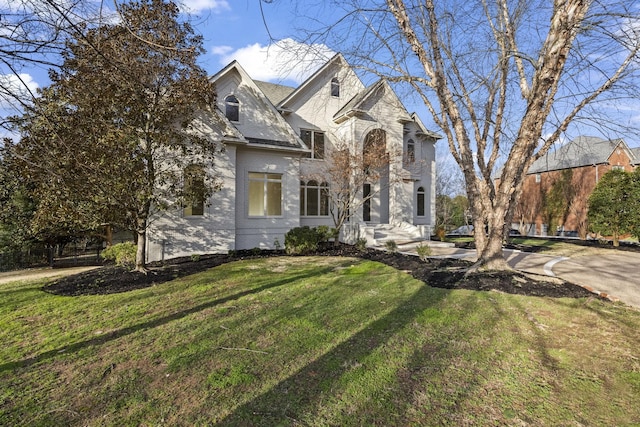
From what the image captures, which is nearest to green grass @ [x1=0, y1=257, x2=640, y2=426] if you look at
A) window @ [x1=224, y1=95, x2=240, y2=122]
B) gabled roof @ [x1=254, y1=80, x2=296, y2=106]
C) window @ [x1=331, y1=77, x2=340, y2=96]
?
window @ [x1=224, y1=95, x2=240, y2=122]

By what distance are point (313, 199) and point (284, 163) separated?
10.4 feet

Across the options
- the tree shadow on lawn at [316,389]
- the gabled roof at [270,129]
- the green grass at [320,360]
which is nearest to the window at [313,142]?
the gabled roof at [270,129]

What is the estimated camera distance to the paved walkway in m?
6.20

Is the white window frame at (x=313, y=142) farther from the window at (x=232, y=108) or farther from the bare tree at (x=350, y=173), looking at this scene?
the window at (x=232, y=108)

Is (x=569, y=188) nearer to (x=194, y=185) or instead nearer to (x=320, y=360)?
(x=194, y=185)

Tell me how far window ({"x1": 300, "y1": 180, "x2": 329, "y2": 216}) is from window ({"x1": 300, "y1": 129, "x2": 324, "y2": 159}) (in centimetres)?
153

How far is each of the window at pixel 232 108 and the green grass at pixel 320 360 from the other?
9.58 meters

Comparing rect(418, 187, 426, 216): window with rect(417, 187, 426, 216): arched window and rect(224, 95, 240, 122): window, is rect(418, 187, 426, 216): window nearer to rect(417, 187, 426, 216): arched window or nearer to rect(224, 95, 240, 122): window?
rect(417, 187, 426, 216): arched window

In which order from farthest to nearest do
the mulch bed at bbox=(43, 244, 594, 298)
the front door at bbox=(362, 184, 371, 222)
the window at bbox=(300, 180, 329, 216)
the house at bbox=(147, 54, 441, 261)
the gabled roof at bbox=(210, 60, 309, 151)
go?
the front door at bbox=(362, 184, 371, 222)
the window at bbox=(300, 180, 329, 216)
the gabled roof at bbox=(210, 60, 309, 151)
the house at bbox=(147, 54, 441, 261)
the mulch bed at bbox=(43, 244, 594, 298)

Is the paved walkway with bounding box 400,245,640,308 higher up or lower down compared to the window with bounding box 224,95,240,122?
lower down

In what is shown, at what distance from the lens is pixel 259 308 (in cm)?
520

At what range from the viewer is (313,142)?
16906mm

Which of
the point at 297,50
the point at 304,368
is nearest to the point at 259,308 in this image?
the point at 304,368

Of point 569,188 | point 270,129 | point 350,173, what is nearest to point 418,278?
point 350,173
